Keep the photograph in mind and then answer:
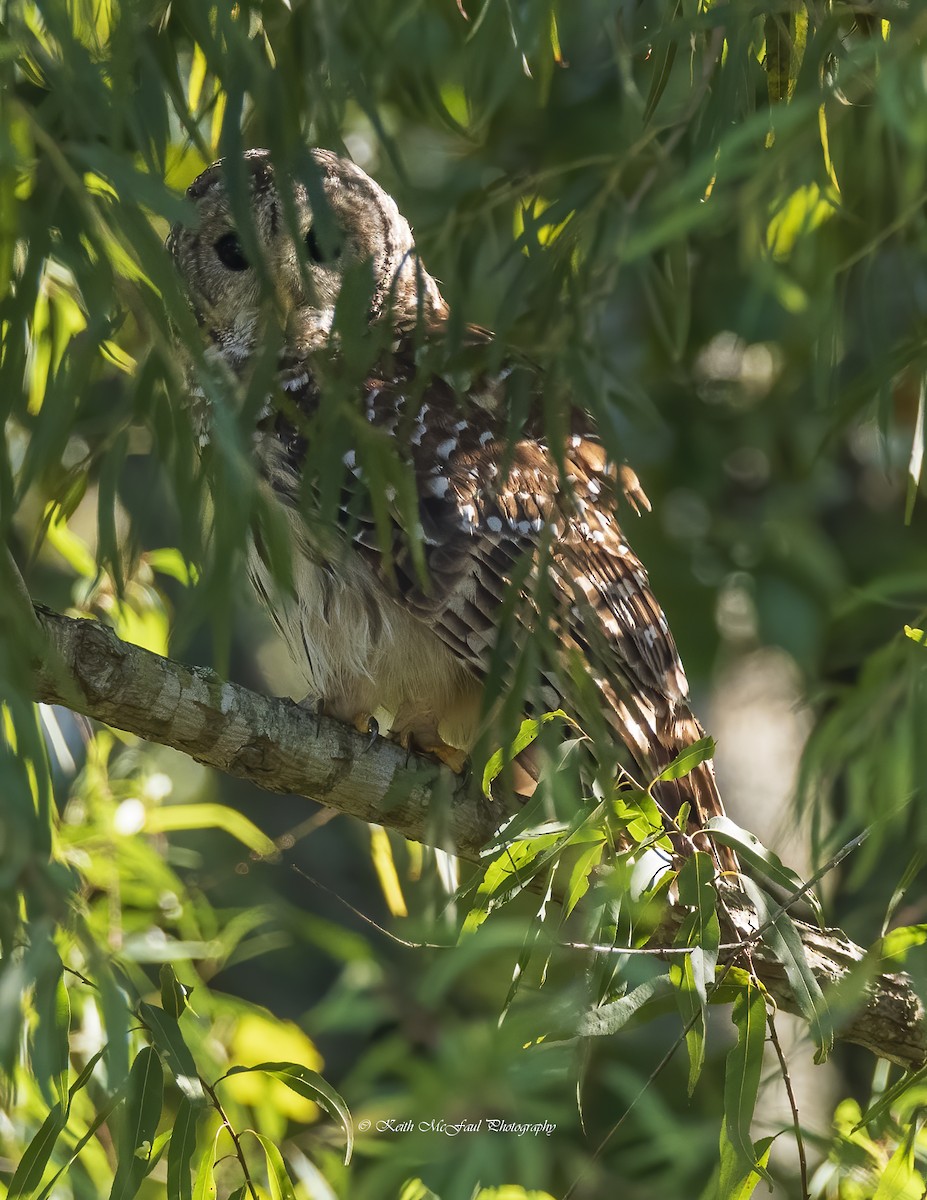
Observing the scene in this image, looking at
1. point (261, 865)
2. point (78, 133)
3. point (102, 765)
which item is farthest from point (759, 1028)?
point (261, 865)

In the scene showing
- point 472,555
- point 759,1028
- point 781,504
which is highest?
point 781,504

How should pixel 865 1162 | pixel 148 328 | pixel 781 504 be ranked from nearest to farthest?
pixel 148 328
pixel 865 1162
pixel 781 504

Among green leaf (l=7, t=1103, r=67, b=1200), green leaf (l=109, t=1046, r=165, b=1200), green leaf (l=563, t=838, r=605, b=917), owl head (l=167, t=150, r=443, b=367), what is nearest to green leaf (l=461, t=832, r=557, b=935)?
green leaf (l=563, t=838, r=605, b=917)

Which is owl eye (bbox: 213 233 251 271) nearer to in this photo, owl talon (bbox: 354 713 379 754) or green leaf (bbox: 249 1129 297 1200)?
owl talon (bbox: 354 713 379 754)

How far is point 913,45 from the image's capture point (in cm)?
144

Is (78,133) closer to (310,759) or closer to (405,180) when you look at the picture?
(405,180)

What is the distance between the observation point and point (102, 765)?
106 inches

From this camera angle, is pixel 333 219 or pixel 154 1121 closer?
pixel 333 219

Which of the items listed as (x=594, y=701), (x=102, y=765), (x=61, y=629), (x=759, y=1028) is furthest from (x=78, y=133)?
(x=102, y=765)

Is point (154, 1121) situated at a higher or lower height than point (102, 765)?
lower

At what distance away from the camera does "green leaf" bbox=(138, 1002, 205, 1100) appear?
1.65 meters

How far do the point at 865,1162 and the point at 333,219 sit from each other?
1375 mm

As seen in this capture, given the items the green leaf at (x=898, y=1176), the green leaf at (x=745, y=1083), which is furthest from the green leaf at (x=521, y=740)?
the green leaf at (x=898, y=1176)

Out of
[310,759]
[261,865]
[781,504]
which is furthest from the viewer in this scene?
[261,865]
